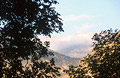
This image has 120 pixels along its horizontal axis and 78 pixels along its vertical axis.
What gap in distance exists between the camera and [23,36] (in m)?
9.07

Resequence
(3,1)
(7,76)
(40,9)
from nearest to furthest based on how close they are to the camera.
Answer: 1. (7,76)
2. (3,1)
3. (40,9)

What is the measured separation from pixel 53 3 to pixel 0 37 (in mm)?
4190

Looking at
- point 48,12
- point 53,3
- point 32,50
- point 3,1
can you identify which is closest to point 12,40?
point 32,50

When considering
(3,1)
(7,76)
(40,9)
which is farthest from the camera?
(40,9)

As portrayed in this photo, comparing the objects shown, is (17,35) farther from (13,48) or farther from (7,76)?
(7,76)

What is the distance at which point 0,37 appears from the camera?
9.41 metres

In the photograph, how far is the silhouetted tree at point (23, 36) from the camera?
8.90 meters

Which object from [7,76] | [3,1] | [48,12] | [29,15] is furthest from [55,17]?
[7,76]

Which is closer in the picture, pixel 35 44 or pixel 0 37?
pixel 0 37

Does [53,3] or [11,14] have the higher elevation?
[53,3]

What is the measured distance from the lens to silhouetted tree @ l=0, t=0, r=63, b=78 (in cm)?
890

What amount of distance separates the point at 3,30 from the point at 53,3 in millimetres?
3806

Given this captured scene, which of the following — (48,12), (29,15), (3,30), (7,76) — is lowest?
(7,76)

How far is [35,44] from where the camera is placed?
34.1ft
